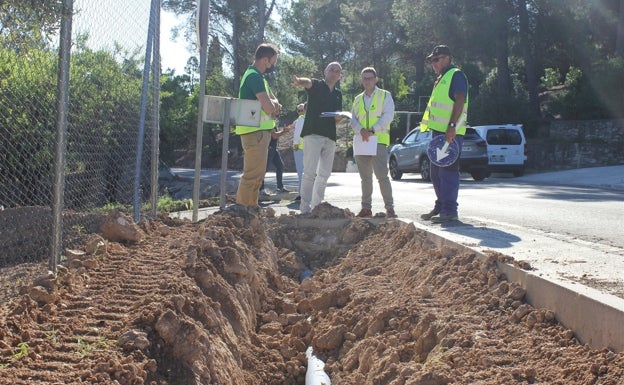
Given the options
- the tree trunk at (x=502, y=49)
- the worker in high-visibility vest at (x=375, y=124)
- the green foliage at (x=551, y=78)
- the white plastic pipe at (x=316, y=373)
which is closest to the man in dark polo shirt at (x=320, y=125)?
the worker in high-visibility vest at (x=375, y=124)

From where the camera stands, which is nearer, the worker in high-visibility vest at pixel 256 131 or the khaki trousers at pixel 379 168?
the worker in high-visibility vest at pixel 256 131

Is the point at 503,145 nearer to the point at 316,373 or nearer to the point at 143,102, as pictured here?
Result: the point at 143,102

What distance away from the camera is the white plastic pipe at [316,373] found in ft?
16.3

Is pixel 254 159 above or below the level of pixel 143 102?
below

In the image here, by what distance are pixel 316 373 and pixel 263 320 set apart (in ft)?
3.95

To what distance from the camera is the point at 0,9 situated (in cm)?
366

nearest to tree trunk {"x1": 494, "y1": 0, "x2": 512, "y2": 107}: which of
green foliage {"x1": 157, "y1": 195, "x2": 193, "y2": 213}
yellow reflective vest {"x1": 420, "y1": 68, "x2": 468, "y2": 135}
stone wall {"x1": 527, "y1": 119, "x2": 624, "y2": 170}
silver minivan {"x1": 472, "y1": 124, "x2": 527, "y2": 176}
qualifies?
stone wall {"x1": 527, "y1": 119, "x2": 624, "y2": 170}

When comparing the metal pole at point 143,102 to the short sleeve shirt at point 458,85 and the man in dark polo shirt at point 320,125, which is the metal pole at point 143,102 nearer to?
the man in dark polo shirt at point 320,125

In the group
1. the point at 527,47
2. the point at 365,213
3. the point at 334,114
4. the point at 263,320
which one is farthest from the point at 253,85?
the point at 527,47

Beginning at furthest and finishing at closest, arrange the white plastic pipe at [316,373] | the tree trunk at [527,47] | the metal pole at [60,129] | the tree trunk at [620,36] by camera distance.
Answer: the tree trunk at [527,47] → the tree trunk at [620,36] → the metal pole at [60,129] → the white plastic pipe at [316,373]

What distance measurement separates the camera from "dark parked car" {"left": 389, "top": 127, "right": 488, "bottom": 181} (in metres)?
22.1

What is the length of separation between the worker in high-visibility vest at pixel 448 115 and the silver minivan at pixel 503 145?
→ 15563 millimetres

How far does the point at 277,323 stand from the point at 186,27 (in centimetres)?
3537

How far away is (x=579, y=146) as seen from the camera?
28.6m
